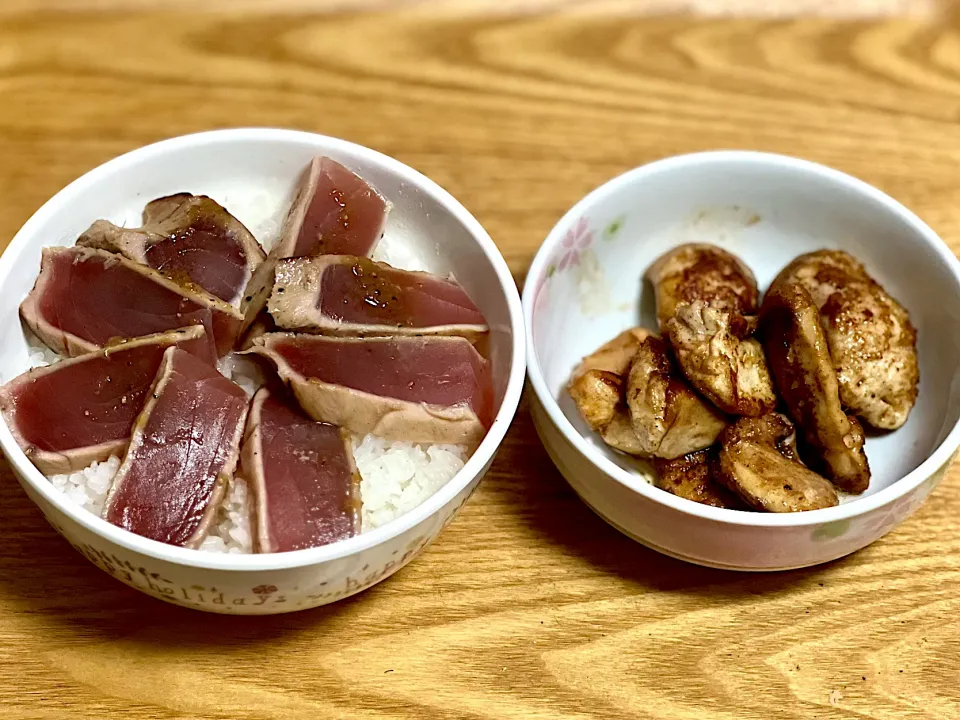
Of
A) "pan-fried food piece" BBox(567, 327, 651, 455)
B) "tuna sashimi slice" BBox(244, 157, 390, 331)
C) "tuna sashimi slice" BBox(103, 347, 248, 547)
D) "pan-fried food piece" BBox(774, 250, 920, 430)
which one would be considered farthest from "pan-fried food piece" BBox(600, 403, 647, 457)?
"tuna sashimi slice" BBox(103, 347, 248, 547)

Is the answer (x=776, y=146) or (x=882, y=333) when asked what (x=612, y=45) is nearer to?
(x=776, y=146)

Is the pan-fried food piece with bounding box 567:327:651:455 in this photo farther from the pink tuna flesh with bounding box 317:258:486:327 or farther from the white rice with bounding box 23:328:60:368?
the white rice with bounding box 23:328:60:368

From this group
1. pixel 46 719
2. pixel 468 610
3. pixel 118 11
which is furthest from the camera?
pixel 118 11

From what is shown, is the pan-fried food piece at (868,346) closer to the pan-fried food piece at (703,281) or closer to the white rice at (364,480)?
the pan-fried food piece at (703,281)

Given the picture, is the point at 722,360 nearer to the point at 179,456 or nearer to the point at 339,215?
the point at 339,215

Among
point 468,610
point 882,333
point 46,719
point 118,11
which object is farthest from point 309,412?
point 118,11

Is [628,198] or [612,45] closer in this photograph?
[628,198]

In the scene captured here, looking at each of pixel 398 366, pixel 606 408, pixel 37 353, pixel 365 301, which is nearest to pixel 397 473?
pixel 398 366

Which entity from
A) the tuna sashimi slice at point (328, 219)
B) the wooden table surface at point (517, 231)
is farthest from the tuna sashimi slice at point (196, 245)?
the wooden table surface at point (517, 231)
